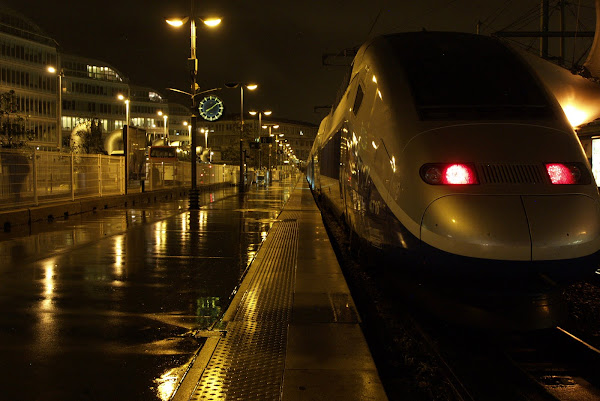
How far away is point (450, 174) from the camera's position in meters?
5.09

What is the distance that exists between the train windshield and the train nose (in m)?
1.17

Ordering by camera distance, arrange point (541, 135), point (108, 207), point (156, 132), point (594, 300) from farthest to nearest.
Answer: point (156, 132) < point (108, 207) < point (594, 300) < point (541, 135)

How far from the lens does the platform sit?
393 cm

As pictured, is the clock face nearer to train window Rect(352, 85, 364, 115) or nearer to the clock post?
the clock post

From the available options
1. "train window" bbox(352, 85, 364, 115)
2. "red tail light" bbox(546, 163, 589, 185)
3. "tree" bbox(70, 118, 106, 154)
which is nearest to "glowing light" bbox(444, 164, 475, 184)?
"red tail light" bbox(546, 163, 589, 185)

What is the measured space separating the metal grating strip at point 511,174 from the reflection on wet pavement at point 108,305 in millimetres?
3149

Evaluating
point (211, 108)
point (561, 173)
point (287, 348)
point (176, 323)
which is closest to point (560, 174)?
point (561, 173)

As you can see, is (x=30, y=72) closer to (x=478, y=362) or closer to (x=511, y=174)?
(x=511, y=174)

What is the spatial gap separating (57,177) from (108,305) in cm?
1227

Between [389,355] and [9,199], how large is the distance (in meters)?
12.9

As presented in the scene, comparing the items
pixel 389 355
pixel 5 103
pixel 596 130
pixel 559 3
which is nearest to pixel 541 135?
pixel 389 355

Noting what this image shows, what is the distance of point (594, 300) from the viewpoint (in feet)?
25.0

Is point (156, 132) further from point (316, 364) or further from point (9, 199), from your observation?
point (316, 364)

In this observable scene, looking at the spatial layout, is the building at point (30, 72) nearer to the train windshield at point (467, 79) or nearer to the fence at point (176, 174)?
the fence at point (176, 174)
